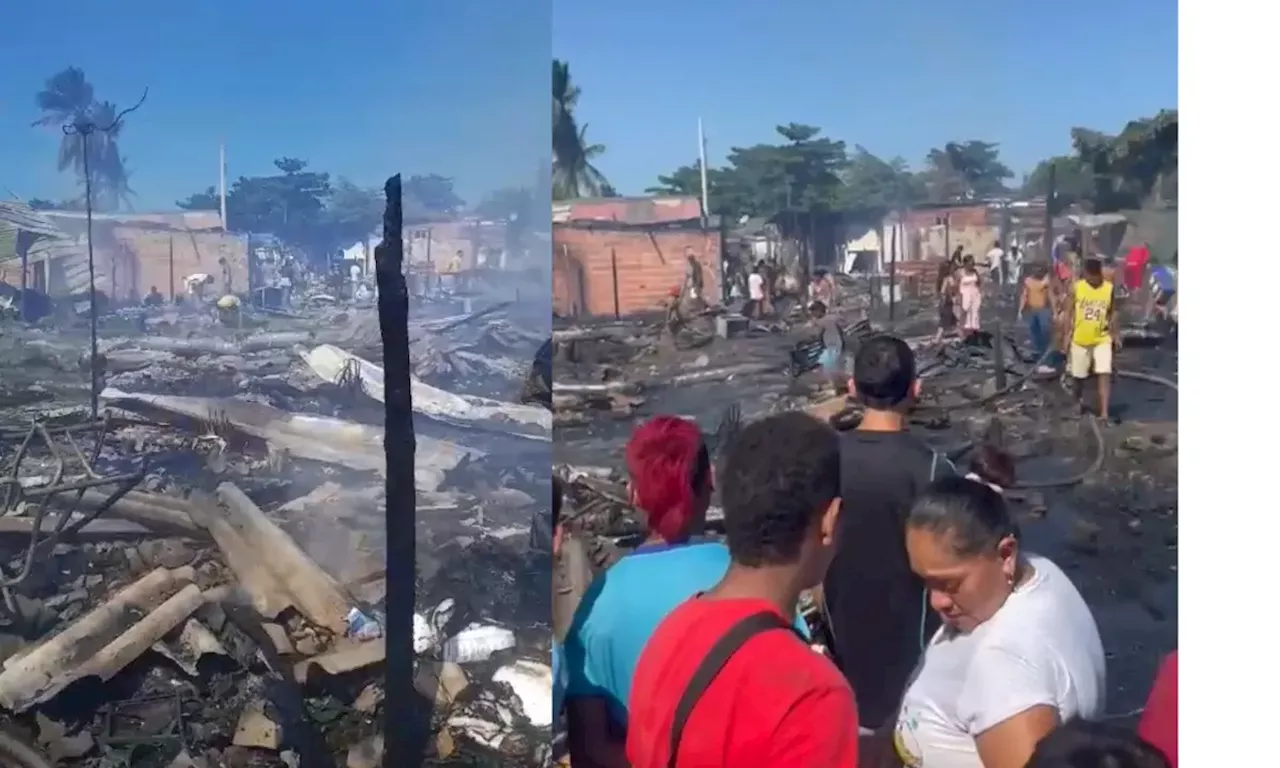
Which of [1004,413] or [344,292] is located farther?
[344,292]

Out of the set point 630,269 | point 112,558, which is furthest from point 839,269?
point 112,558

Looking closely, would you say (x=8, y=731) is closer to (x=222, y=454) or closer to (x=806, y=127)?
(x=222, y=454)

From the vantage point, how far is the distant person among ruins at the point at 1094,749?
212cm

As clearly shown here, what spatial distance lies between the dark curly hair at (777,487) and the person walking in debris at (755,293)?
1.04 feet

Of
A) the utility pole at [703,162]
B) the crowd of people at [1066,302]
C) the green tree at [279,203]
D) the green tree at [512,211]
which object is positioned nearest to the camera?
the crowd of people at [1066,302]

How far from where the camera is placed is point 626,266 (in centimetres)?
274

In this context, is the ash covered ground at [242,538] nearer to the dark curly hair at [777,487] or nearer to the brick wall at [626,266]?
the brick wall at [626,266]

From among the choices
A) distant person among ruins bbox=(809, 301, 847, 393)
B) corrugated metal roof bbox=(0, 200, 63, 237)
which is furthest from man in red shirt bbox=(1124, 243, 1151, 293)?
corrugated metal roof bbox=(0, 200, 63, 237)

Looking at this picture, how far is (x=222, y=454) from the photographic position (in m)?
A: 3.16

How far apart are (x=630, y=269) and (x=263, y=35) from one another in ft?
3.66

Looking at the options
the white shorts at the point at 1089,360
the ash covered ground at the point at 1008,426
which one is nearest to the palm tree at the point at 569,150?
the ash covered ground at the point at 1008,426

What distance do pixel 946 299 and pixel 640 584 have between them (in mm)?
815

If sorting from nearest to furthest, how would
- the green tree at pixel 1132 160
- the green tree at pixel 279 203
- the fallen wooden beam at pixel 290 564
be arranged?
the green tree at pixel 1132 160 → the green tree at pixel 279 203 → the fallen wooden beam at pixel 290 564

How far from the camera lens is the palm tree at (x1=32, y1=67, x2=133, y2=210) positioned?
9.94ft
